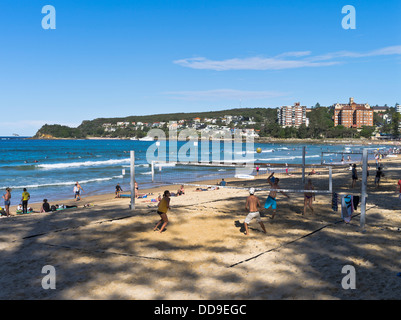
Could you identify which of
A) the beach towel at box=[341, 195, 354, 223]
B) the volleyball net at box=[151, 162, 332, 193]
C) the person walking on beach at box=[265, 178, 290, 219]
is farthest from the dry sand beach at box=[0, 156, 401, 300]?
the volleyball net at box=[151, 162, 332, 193]

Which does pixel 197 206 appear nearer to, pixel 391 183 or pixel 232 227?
pixel 232 227

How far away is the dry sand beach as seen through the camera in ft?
21.2

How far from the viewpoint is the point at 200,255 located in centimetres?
825

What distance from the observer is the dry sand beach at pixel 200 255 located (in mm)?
6465

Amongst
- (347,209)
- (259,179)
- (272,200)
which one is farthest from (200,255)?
(259,179)

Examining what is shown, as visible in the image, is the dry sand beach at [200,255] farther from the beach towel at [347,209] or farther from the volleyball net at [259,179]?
the volleyball net at [259,179]

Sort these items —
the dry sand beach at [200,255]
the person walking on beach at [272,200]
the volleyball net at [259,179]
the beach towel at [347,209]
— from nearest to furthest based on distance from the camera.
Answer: the dry sand beach at [200,255] → the beach towel at [347,209] → the person walking on beach at [272,200] → the volleyball net at [259,179]

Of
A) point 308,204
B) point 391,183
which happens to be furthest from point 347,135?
point 308,204

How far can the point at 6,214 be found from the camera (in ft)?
53.8

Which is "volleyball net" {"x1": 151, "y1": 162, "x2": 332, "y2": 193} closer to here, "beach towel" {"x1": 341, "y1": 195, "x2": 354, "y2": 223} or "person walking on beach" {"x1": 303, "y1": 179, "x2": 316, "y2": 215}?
"person walking on beach" {"x1": 303, "y1": 179, "x2": 316, "y2": 215}

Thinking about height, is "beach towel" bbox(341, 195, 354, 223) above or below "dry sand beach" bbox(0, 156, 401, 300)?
above

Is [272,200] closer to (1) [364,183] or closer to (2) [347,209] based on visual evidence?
(2) [347,209]

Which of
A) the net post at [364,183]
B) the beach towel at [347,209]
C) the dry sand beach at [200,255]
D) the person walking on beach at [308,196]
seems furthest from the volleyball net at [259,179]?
the dry sand beach at [200,255]
